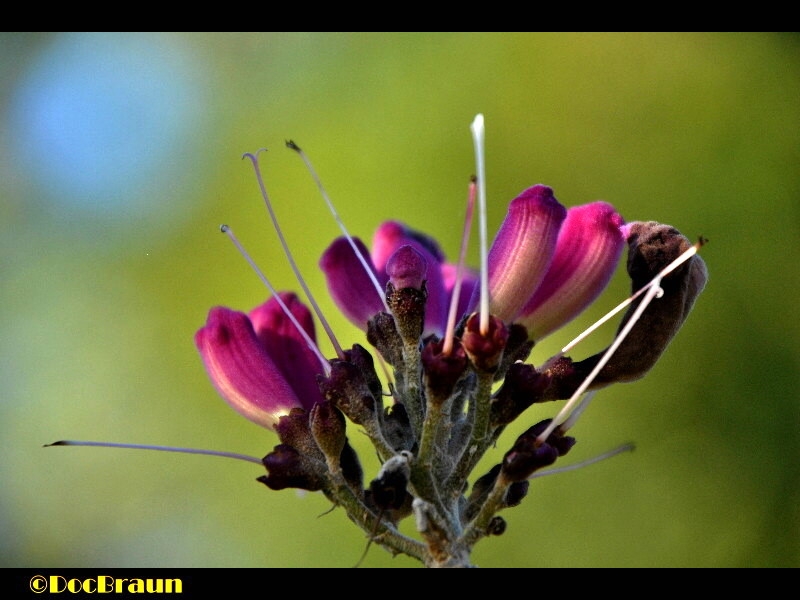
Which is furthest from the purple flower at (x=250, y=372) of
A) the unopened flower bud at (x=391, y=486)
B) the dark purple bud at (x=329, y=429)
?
the unopened flower bud at (x=391, y=486)

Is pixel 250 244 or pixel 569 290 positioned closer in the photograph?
pixel 569 290

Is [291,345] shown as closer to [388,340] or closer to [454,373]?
[388,340]

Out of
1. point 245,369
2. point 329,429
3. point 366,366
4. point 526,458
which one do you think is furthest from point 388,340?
point 526,458

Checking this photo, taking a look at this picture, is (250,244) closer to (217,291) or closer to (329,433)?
(217,291)

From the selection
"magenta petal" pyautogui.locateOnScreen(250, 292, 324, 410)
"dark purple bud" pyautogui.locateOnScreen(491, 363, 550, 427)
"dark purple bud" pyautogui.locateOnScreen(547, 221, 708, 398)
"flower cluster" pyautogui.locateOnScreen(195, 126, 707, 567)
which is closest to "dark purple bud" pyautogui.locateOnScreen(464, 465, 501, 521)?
"flower cluster" pyautogui.locateOnScreen(195, 126, 707, 567)

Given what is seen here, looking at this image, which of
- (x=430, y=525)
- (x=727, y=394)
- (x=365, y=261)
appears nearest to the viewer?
(x=430, y=525)

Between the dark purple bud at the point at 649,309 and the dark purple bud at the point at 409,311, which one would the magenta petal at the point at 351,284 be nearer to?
the dark purple bud at the point at 409,311

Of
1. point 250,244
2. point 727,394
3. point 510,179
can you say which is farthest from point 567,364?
point 250,244
